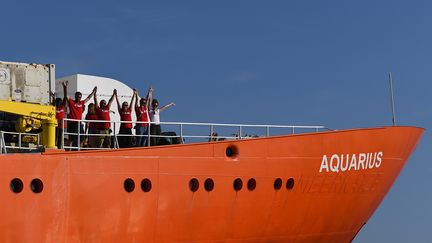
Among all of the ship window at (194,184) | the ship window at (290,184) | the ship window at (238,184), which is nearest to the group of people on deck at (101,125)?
the ship window at (194,184)

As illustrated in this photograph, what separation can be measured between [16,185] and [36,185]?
0.44m

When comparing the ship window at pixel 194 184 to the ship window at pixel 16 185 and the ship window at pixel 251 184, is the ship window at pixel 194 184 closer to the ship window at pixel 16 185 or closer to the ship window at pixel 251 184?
the ship window at pixel 251 184

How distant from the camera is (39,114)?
1577 centimetres

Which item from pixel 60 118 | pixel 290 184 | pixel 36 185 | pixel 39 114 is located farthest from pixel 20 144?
pixel 290 184

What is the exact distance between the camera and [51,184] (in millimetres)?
14336

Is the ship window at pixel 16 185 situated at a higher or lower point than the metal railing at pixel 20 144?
lower

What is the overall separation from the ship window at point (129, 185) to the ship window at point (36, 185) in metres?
1.92

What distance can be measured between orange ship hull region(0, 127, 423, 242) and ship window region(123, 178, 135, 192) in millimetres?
26

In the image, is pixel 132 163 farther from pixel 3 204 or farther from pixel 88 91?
pixel 88 91

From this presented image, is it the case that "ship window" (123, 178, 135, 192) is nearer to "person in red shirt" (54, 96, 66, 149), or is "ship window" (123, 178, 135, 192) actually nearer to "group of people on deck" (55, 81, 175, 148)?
"group of people on deck" (55, 81, 175, 148)

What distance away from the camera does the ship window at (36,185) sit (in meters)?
14.1

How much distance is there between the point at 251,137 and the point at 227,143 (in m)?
1.56

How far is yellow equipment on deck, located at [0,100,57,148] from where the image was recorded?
14875mm

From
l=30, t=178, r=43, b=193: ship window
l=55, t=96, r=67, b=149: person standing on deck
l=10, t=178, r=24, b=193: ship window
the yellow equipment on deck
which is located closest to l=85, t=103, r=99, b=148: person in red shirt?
l=55, t=96, r=67, b=149: person standing on deck
